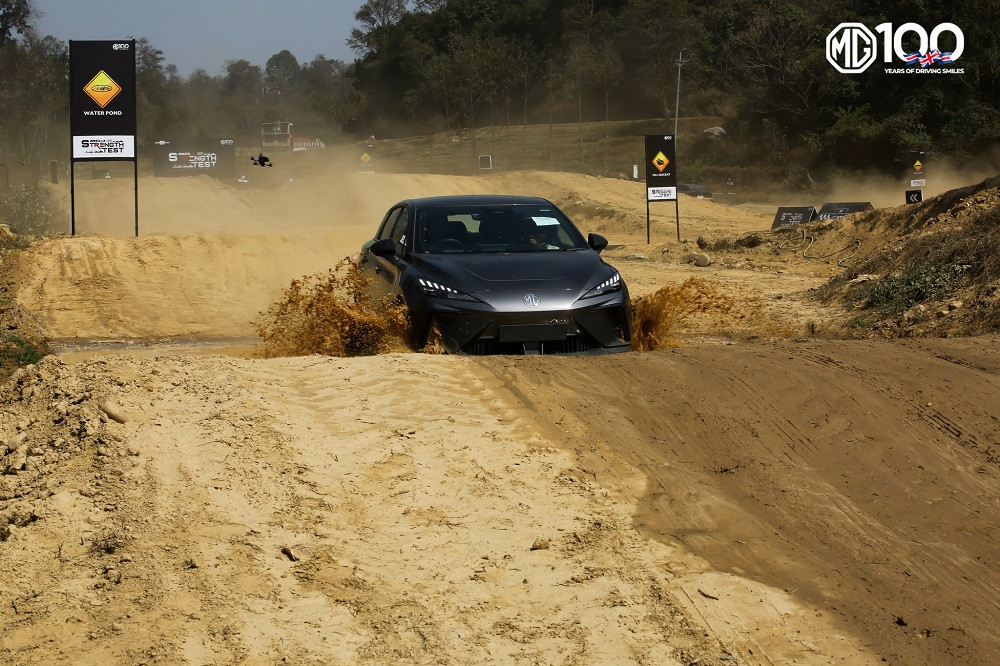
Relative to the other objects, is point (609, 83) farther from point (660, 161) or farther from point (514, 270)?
point (514, 270)

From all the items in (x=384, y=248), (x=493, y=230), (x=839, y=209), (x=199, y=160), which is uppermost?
(x=199, y=160)

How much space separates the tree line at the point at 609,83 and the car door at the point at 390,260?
3787cm

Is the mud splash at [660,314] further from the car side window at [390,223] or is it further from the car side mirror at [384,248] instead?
the car side window at [390,223]

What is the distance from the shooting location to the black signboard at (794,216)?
23688mm

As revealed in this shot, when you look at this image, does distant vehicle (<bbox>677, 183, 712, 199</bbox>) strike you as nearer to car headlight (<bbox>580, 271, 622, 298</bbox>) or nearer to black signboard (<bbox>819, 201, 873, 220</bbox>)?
black signboard (<bbox>819, 201, 873, 220</bbox>)

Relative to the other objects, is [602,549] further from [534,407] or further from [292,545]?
[534,407]

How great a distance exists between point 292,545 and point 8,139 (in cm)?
5469

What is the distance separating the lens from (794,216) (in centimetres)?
2403

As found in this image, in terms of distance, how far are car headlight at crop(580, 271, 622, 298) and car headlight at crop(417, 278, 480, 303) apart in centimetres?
90

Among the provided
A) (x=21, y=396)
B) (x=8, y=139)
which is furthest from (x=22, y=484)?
(x=8, y=139)

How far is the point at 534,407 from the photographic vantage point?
584 centimetres

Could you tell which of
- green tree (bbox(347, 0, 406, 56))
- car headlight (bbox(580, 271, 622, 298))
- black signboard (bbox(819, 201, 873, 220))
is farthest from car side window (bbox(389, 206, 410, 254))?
green tree (bbox(347, 0, 406, 56))

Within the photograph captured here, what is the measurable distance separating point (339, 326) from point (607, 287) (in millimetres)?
2196

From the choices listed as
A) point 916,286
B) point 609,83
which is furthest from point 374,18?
point 916,286
